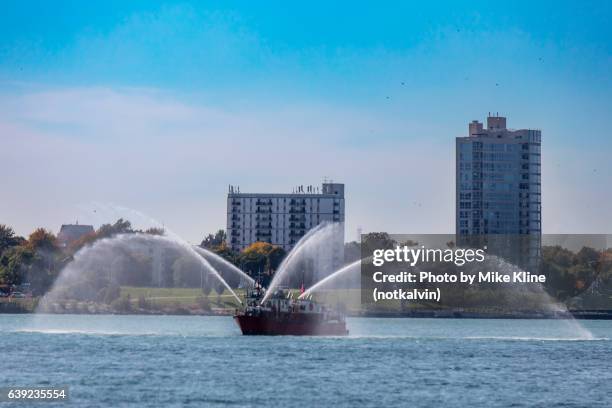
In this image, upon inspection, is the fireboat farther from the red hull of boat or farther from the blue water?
the blue water

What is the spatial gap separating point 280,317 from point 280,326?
1144 millimetres

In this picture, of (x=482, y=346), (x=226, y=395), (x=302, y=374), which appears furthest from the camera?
(x=482, y=346)

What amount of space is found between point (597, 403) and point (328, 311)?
57575 mm

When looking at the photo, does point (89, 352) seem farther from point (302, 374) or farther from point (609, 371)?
point (609, 371)

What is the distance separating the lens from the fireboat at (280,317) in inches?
5364

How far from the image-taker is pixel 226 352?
385ft

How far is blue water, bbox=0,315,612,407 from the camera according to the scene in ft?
285

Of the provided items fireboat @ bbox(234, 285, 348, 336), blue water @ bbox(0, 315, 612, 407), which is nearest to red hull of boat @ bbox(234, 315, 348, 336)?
fireboat @ bbox(234, 285, 348, 336)

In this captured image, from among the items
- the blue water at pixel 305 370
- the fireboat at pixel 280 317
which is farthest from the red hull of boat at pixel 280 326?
the blue water at pixel 305 370

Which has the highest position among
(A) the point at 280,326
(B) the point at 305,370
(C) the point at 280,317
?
(C) the point at 280,317

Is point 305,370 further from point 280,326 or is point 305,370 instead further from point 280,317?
point 280,326

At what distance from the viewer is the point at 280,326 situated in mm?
137250

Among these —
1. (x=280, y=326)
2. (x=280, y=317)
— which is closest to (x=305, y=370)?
(x=280, y=317)

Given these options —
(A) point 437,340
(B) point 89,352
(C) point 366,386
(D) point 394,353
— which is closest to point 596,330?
(A) point 437,340
